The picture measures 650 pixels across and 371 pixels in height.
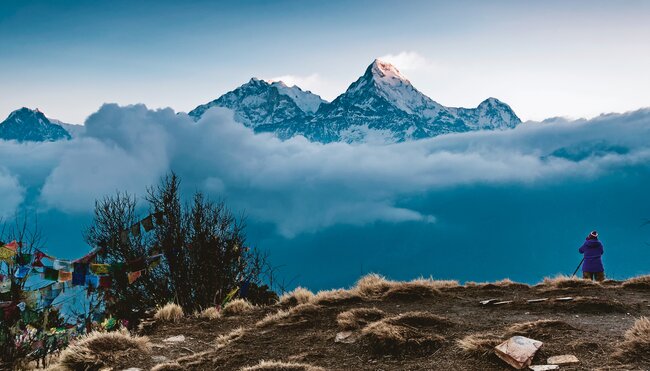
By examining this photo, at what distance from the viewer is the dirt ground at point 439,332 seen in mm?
6188

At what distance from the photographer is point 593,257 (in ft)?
50.5

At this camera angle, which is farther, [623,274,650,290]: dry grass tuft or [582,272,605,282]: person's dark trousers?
[582,272,605,282]: person's dark trousers

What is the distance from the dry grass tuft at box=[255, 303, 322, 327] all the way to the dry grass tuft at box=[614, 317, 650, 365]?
18.5 ft

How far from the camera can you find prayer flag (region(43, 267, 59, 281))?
927 centimetres

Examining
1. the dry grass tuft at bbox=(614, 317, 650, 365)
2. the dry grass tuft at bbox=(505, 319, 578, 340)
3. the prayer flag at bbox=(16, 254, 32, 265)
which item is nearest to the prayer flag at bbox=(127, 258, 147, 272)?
the prayer flag at bbox=(16, 254, 32, 265)

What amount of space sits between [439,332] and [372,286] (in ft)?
14.6

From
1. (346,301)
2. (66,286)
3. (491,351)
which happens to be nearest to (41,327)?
(66,286)

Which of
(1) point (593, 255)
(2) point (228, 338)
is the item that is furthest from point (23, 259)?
(1) point (593, 255)

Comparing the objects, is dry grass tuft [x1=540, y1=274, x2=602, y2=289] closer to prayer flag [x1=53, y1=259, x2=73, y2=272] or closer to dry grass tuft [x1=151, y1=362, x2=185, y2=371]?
dry grass tuft [x1=151, y1=362, x2=185, y2=371]

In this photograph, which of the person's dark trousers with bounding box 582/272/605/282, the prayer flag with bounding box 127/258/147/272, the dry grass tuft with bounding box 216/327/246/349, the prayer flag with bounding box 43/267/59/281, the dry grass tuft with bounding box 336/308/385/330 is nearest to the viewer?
the dry grass tuft with bounding box 336/308/385/330

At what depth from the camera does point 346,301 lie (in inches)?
427

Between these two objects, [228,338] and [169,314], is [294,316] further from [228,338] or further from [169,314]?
[169,314]

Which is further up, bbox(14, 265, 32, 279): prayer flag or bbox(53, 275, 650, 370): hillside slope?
bbox(14, 265, 32, 279): prayer flag

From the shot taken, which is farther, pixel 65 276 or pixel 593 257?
pixel 593 257
